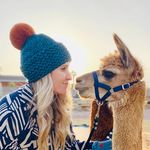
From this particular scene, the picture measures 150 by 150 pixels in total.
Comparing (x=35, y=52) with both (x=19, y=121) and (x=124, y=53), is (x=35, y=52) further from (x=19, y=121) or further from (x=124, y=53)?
(x=124, y=53)

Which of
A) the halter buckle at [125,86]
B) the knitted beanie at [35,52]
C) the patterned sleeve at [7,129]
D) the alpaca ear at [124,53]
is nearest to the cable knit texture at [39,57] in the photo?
the knitted beanie at [35,52]

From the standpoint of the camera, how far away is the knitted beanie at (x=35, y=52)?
8.33ft

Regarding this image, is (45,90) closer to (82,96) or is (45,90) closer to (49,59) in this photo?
(49,59)

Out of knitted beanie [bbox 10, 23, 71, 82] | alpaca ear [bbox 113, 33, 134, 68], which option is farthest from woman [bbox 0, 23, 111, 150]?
alpaca ear [bbox 113, 33, 134, 68]

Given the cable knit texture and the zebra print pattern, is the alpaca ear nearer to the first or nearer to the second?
the cable knit texture

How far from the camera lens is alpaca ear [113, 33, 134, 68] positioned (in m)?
2.78

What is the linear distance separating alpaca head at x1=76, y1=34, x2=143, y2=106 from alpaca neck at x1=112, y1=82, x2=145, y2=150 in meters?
0.10

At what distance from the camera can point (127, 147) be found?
2754mm

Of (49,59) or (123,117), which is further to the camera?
(123,117)

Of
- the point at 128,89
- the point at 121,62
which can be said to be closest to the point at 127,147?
the point at 128,89

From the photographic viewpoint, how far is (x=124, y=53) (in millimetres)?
2859

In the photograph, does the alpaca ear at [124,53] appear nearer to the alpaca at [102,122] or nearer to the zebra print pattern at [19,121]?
the alpaca at [102,122]

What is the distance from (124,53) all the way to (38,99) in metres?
0.74

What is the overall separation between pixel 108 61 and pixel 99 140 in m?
0.58
